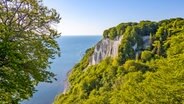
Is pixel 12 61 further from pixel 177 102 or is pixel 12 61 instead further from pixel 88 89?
pixel 88 89

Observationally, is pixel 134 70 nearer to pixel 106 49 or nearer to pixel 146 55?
pixel 146 55

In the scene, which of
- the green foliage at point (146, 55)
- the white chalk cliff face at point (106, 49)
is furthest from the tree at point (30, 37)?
the white chalk cliff face at point (106, 49)

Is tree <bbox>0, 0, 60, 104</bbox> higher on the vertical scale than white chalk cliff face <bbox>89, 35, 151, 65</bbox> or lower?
higher

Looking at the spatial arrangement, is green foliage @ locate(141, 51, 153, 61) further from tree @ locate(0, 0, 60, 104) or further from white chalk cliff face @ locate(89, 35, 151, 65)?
tree @ locate(0, 0, 60, 104)

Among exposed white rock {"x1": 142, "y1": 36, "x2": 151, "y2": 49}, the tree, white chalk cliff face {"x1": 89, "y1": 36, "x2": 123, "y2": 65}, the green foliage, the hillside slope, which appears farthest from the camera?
white chalk cliff face {"x1": 89, "y1": 36, "x2": 123, "y2": 65}

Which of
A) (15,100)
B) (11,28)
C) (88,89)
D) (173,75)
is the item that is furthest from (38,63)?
(88,89)

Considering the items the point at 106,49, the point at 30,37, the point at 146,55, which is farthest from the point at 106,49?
the point at 30,37

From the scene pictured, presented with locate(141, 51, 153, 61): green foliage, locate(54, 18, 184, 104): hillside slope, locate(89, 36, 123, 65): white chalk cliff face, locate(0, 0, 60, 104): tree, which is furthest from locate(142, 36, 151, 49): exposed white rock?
locate(0, 0, 60, 104): tree

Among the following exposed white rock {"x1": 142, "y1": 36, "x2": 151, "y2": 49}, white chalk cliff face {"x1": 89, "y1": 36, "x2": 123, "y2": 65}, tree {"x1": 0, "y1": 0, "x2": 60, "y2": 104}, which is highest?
tree {"x1": 0, "y1": 0, "x2": 60, "y2": 104}

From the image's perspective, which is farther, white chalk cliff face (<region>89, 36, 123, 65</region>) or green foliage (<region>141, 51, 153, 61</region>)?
white chalk cliff face (<region>89, 36, 123, 65</region>)
